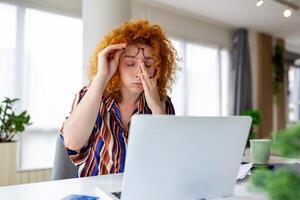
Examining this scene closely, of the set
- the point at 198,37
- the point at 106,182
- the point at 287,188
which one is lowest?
the point at 106,182

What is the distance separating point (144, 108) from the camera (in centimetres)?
128

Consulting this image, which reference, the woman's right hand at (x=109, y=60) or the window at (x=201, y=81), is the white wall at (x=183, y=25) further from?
the woman's right hand at (x=109, y=60)

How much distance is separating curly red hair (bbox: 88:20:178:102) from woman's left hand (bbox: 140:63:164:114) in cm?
10

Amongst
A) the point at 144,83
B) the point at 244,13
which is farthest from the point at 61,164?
the point at 244,13

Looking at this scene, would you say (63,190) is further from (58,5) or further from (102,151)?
(58,5)

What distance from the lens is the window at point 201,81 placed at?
14.1 ft

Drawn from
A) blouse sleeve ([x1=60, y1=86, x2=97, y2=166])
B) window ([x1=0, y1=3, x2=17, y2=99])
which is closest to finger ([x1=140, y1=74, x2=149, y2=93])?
blouse sleeve ([x1=60, y1=86, x2=97, y2=166])

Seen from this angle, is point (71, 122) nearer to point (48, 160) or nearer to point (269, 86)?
point (48, 160)

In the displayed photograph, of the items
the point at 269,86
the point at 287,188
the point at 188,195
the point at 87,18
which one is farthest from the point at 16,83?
the point at 269,86

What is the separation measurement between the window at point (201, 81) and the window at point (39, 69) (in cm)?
151

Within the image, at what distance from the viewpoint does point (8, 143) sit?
2426mm

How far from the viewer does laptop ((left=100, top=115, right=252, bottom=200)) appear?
0.58 meters

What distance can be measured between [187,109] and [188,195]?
3.68 meters

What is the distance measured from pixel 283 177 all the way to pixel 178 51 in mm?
3967
